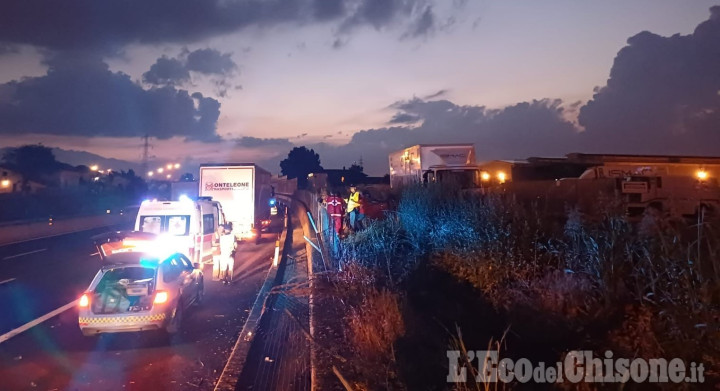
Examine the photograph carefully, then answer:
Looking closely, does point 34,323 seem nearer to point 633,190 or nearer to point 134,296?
point 134,296

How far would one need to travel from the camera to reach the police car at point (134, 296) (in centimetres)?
902

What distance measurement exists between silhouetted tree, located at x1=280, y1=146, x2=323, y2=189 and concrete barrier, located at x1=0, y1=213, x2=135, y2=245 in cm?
8019

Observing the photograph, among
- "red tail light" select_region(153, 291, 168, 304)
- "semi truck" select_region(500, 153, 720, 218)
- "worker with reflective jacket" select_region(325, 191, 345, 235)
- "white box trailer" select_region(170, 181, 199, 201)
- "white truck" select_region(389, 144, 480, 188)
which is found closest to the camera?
"red tail light" select_region(153, 291, 168, 304)

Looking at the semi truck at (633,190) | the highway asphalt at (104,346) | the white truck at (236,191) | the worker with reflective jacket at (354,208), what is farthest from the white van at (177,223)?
the white truck at (236,191)

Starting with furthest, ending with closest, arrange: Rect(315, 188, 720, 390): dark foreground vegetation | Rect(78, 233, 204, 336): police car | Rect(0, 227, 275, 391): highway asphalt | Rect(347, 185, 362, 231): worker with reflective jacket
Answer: Rect(347, 185, 362, 231): worker with reflective jacket, Rect(78, 233, 204, 336): police car, Rect(0, 227, 275, 391): highway asphalt, Rect(315, 188, 720, 390): dark foreground vegetation

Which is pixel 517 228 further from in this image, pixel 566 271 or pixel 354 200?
pixel 354 200

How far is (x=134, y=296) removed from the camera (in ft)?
31.5

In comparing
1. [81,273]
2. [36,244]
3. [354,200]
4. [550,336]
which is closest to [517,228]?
[550,336]

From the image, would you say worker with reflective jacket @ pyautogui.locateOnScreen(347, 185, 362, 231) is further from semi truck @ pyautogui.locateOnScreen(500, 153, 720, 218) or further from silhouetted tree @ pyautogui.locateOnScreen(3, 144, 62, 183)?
silhouetted tree @ pyautogui.locateOnScreen(3, 144, 62, 183)

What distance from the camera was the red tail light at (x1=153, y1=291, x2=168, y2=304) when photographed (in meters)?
9.30

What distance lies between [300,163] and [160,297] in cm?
11786

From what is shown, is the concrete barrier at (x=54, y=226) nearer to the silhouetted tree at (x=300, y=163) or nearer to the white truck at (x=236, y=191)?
the white truck at (x=236, y=191)

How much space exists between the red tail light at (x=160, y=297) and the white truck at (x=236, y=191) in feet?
51.9

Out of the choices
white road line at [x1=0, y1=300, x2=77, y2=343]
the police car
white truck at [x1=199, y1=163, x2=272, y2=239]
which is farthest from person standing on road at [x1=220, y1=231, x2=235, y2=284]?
white truck at [x1=199, y1=163, x2=272, y2=239]
